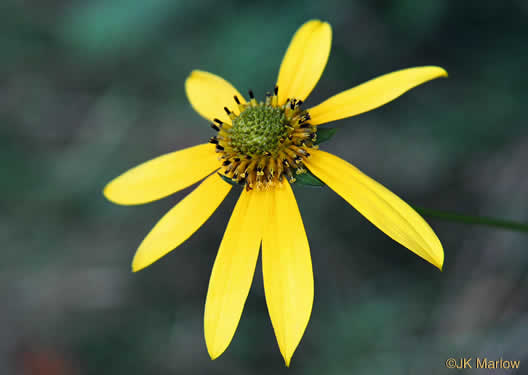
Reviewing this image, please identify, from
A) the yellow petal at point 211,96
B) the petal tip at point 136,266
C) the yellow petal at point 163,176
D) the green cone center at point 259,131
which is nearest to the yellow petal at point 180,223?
the petal tip at point 136,266

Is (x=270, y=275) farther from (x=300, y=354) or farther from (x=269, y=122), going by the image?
(x=300, y=354)

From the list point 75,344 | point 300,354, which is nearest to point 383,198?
point 300,354

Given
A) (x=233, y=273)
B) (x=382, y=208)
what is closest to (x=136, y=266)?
(x=233, y=273)

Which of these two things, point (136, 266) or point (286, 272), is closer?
point (286, 272)

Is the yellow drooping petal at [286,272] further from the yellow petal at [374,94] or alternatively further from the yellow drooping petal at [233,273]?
the yellow petal at [374,94]

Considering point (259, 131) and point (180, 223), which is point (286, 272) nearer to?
point (180, 223)

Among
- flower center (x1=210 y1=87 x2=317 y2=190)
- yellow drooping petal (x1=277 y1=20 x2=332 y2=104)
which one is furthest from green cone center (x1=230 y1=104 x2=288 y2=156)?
yellow drooping petal (x1=277 y1=20 x2=332 y2=104)

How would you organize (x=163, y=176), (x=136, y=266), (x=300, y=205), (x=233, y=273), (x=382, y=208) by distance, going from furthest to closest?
(x=300, y=205) → (x=163, y=176) → (x=136, y=266) → (x=233, y=273) → (x=382, y=208)
